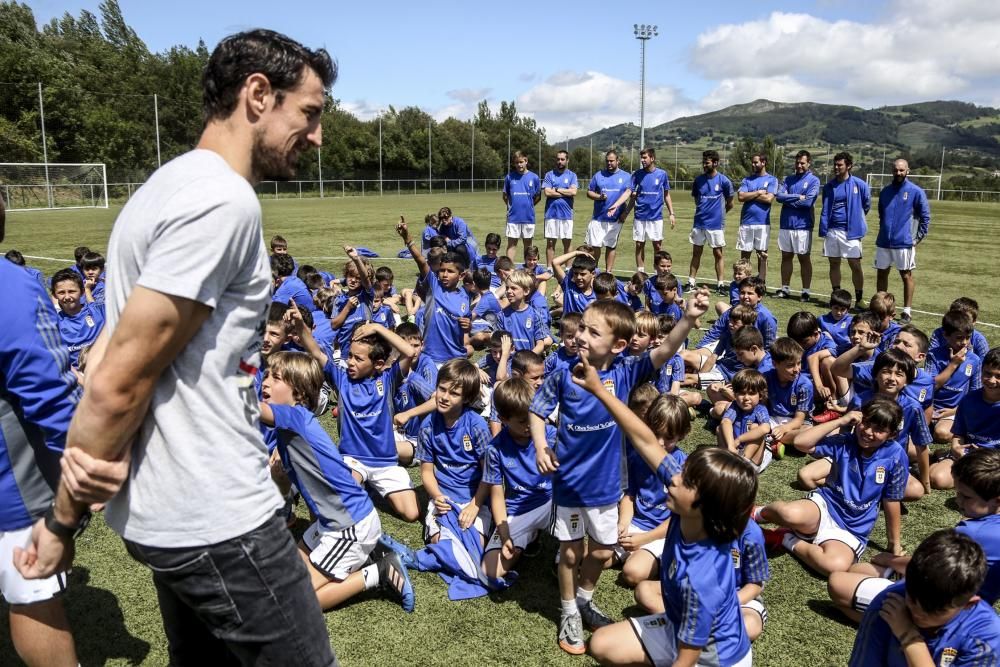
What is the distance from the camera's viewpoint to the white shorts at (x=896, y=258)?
1135cm

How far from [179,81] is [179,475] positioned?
7881 cm

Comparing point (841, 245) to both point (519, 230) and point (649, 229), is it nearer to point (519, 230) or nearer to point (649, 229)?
point (649, 229)

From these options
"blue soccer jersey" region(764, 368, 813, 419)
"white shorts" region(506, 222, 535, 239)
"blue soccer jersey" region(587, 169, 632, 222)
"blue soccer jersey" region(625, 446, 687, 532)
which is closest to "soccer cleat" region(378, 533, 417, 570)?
"blue soccer jersey" region(625, 446, 687, 532)

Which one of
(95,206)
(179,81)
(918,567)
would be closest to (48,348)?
(918,567)

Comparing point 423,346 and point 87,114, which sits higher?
point 87,114

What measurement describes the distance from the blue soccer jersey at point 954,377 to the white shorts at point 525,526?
4185 mm

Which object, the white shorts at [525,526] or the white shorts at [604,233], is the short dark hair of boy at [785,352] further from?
the white shorts at [604,233]

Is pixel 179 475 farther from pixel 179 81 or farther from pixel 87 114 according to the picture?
pixel 179 81

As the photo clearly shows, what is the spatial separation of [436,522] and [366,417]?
1.07m

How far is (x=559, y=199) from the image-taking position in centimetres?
1489

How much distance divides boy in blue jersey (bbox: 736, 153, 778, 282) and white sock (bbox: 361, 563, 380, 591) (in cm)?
1107

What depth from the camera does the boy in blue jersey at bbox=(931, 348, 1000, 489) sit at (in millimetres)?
5656

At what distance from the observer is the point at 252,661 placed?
5.99 feet

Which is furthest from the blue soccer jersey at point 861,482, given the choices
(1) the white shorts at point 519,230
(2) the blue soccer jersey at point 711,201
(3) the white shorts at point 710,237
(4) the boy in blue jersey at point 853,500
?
(1) the white shorts at point 519,230
